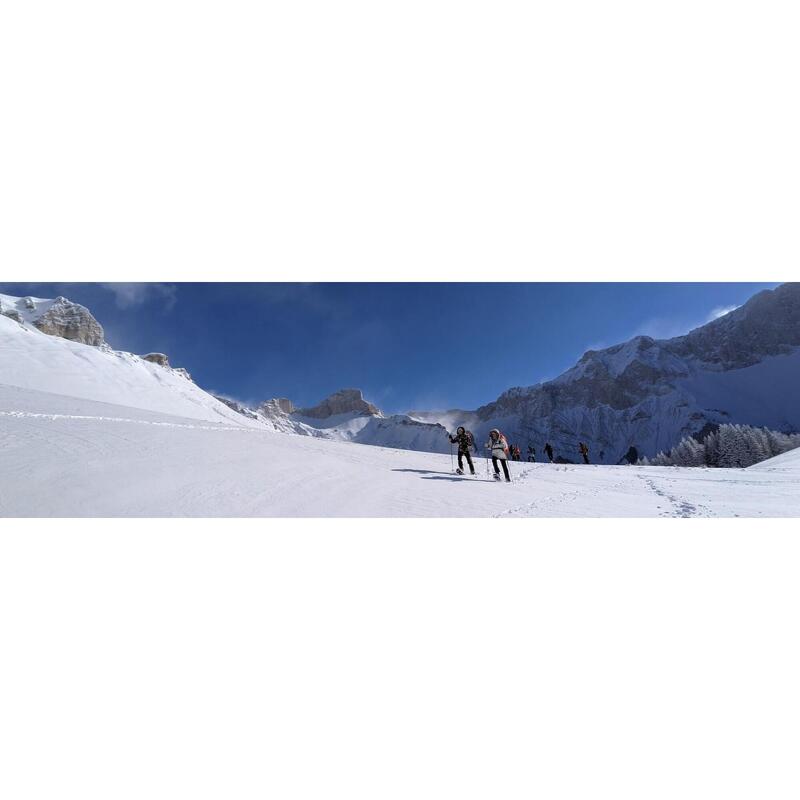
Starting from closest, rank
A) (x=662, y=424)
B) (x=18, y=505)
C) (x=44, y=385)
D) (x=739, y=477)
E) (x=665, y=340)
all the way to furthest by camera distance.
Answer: (x=18, y=505)
(x=739, y=477)
(x=44, y=385)
(x=662, y=424)
(x=665, y=340)

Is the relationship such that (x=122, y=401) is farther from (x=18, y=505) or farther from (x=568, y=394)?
(x=568, y=394)

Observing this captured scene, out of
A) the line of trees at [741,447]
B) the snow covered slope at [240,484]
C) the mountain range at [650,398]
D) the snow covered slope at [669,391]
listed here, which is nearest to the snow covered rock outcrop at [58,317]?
the mountain range at [650,398]

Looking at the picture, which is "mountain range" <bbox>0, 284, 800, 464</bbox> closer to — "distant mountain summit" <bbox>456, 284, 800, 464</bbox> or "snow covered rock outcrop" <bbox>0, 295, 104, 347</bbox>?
"distant mountain summit" <bbox>456, 284, 800, 464</bbox>

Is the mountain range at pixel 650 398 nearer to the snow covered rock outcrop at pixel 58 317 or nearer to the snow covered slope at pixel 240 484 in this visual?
the snow covered rock outcrop at pixel 58 317

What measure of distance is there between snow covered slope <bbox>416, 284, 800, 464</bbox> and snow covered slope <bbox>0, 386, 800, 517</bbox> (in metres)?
126

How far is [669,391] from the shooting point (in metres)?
133

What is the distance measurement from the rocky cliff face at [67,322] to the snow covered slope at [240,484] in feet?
190

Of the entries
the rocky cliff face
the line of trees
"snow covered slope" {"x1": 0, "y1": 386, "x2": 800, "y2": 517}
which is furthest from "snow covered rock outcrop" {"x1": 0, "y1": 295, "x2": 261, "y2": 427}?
the line of trees

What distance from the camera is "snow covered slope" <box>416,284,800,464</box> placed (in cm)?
12275

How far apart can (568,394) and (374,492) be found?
154290 mm

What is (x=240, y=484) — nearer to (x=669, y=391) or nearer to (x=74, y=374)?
(x=74, y=374)

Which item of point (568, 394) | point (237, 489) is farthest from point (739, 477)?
point (568, 394)

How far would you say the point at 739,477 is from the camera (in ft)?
43.2

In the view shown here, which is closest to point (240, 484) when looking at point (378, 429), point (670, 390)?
point (378, 429)
